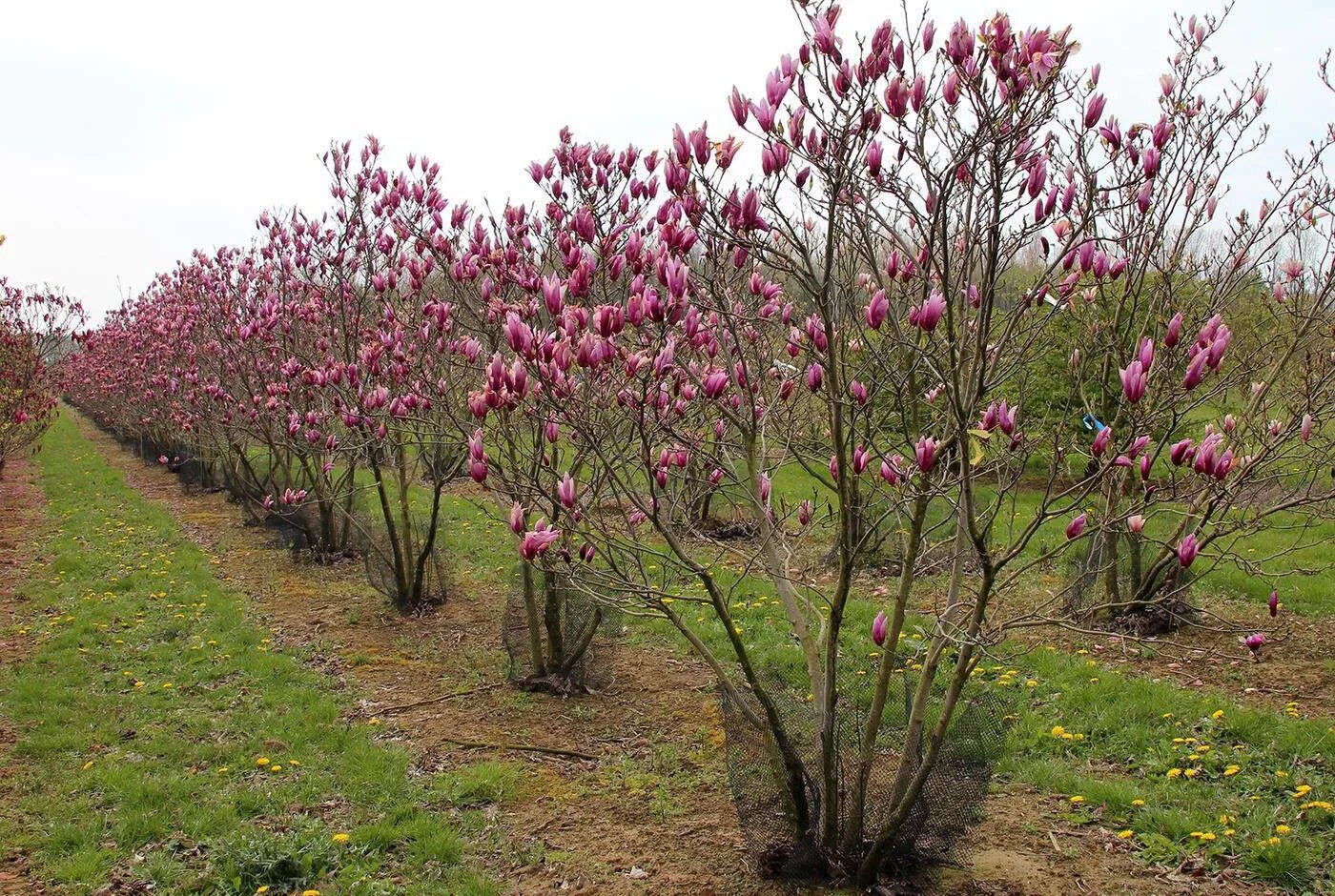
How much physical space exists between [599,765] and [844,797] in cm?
167

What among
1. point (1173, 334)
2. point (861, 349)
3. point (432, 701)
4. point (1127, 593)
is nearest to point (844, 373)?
point (861, 349)

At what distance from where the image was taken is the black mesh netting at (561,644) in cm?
589

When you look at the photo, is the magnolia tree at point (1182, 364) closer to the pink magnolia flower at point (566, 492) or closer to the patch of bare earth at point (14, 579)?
the pink magnolia flower at point (566, 492)

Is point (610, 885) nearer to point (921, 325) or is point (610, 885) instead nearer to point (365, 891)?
point (365, 891)

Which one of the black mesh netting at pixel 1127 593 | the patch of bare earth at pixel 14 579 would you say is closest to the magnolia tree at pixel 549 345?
the patch of bare earth at pixel 14 579

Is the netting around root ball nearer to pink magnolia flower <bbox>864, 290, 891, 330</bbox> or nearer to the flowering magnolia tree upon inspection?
pink magnolia flower <bbox>864, 290, 891, 330</bbox>

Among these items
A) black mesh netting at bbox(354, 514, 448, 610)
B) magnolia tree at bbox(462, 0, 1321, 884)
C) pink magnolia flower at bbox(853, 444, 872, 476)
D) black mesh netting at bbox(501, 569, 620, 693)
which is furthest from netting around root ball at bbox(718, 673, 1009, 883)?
black mesh netting at bbox(354, 514, 448, 610)

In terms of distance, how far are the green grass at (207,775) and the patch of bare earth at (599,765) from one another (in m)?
0.26

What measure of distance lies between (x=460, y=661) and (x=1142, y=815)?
4386 mm

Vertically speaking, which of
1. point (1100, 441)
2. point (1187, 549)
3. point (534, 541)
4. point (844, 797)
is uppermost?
point (1100, 441)

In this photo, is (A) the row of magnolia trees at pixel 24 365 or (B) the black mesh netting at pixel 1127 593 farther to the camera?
(A) the row of magnolia trees at pixel 24 365

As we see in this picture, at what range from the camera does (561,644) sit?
6.03 meters

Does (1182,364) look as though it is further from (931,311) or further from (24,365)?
(24,365)

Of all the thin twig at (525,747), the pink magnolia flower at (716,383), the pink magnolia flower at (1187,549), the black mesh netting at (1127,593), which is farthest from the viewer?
the black mesh netting at (1127,593)
